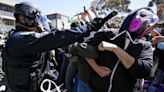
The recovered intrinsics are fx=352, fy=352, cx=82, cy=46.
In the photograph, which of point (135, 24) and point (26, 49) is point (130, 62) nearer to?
point (135, 24)

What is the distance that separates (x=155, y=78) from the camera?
364 centimetres

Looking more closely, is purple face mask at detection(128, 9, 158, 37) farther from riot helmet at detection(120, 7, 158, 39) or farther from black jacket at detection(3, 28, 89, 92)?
black jacket at detection(3, 28, 89, 92)

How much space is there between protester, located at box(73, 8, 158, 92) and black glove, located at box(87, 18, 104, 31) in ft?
0.19

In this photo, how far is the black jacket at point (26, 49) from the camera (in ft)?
10.3

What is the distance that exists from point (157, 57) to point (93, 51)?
40.5 inches

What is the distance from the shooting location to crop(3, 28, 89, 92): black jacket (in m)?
3.14

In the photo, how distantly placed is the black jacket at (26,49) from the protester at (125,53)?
0.86 ft

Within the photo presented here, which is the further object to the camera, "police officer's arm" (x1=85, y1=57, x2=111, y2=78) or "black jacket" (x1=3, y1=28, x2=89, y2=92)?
"black jacket" (x1=3, y1=28, x2=89, y2=92)

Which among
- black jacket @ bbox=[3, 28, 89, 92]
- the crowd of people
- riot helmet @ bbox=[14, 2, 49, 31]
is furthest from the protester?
riot helmet @ bbox=[14, 2, 49, 31]

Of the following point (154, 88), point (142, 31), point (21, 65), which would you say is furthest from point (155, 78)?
point (21, 65)

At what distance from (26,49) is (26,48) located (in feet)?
0.05

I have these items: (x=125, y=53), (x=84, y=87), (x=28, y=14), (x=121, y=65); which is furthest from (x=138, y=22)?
(x=28, y=14)

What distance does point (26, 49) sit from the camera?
334 cm

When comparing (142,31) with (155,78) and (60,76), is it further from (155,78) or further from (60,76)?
(60,76)
